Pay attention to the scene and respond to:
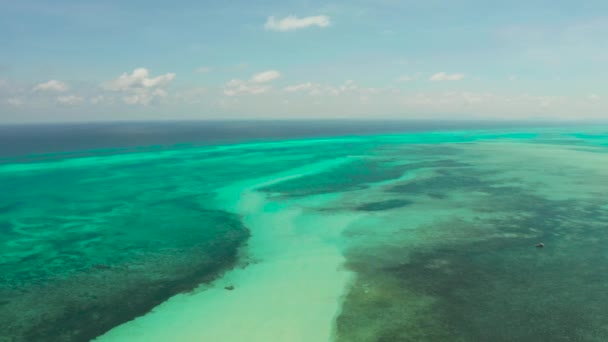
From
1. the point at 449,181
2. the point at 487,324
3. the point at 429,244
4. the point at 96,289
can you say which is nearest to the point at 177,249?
the point at 96,289

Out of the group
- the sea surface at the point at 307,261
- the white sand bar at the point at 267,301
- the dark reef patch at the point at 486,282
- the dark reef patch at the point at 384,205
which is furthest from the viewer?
the dark reef patch at the point at 384,205

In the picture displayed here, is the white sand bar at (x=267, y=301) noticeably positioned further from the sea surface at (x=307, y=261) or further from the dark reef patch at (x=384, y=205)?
the dark reef patch at (x=384, y=205)

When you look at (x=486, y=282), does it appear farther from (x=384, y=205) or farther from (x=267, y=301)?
(x=384, y=205)

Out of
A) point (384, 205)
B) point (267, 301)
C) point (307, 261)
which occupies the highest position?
point (384, 205)

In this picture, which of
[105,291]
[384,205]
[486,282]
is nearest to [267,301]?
[105,291]

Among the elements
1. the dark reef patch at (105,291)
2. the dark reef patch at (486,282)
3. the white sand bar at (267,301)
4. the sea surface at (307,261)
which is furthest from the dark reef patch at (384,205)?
the dark reef patch at (105,291)

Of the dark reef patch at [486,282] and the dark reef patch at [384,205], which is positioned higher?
the dark reef patch at [384,205]

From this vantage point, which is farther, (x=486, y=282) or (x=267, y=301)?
(x=486, y=282)

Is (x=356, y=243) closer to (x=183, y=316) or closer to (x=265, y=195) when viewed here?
(x=183, y=316)
